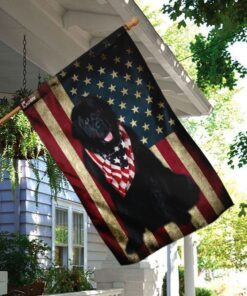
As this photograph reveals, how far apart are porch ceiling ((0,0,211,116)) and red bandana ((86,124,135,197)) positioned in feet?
4.82

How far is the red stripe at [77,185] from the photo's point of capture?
137 inches

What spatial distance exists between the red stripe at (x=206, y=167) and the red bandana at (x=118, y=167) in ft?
1.11

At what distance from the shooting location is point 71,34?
18.6ft

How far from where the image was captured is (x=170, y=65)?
18.9 feet

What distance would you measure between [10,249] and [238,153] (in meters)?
4.45

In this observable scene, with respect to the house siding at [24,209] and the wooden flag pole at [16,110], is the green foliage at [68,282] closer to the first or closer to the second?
the house siding at [24,209]

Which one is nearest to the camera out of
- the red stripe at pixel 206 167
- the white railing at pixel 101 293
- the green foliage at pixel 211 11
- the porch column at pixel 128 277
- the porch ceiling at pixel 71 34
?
the red stripe at pixel 206 167

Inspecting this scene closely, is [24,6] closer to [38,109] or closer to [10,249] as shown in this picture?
[38,109]

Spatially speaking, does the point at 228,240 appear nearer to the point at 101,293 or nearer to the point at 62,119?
the point at 101,293

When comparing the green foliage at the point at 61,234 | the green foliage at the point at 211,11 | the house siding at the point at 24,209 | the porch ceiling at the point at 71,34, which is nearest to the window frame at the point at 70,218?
the green foliage at the point at 61,234

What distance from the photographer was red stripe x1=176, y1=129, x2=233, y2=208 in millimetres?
3527

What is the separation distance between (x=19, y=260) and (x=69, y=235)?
11.9 feet

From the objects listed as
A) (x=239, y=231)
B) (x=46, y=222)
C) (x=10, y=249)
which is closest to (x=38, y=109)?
(x=10, y=249)

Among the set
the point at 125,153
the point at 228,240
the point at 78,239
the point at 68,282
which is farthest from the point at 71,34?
the point at 228,240
